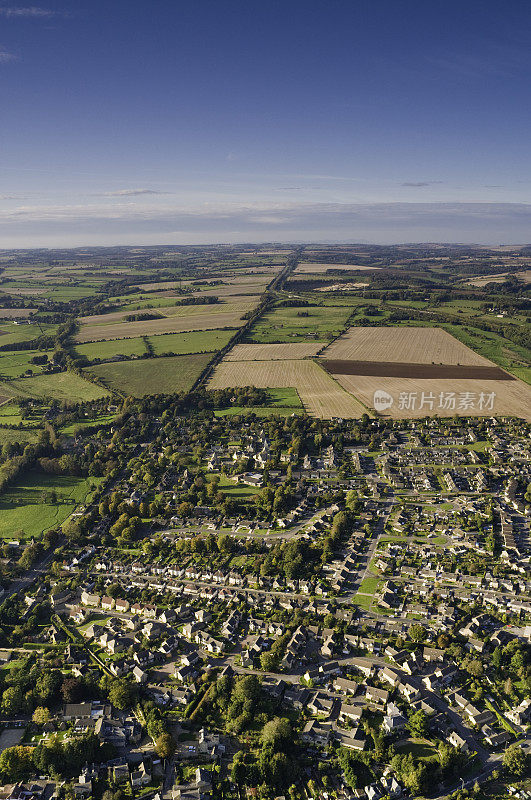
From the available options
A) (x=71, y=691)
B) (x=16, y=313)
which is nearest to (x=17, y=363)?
(x=16, y=313)

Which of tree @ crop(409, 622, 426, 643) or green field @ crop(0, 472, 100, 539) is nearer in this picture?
tree @ crop(409, 622, 426, 643)

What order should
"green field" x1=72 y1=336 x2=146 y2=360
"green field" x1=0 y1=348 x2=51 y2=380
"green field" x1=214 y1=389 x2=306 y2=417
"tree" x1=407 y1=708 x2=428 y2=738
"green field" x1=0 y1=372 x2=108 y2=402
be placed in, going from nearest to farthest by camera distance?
"tree" x1=407 y1=708 x2=428 y2=738 < "green field" x1=214 y1=389 x2=306 y2=417 < "green field" x1=0 y1=372 x2=108 y2=402 < "green field" x1=0 y1=348 x2=51 y2=380 < "green field" x1=72 y1=336 x2=146 y2=360

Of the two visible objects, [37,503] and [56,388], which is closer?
[37,503]

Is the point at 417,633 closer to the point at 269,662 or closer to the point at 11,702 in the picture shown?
the point at 269,662

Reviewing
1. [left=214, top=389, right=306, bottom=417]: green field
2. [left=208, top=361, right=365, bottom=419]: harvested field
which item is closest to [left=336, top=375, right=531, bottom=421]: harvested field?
[left=208, top=361, right=365, bottom=419]: harvested field

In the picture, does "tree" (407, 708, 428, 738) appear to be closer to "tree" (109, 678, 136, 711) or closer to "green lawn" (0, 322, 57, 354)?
"tree" (109, 678, 136, 711)

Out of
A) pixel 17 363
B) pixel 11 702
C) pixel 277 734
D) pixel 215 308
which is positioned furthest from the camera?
pixel 215 308

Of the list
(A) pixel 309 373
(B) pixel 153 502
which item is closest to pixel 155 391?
(A) pixel 309 373
